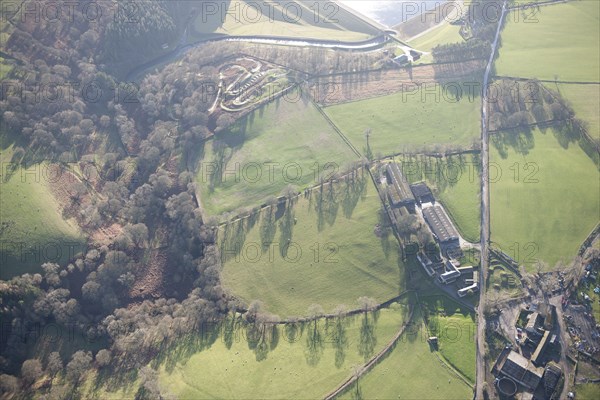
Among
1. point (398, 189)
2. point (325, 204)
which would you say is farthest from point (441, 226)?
point (325, 204)

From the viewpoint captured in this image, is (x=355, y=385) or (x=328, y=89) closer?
(x=355, y=385)

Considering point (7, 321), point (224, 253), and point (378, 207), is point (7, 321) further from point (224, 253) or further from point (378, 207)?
point (378, 207)

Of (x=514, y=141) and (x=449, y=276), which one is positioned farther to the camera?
(x=514, y=141)

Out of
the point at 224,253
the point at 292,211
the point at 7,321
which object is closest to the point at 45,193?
the point at 7,321

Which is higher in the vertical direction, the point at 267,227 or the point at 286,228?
the point at 267,227

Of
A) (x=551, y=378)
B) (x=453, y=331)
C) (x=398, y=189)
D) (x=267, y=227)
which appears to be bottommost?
(x=551, y=378)

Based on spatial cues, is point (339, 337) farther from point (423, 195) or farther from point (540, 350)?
point (423, 195)

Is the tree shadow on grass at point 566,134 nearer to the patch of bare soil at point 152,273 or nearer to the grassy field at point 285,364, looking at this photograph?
the grassy field at point 285,364
